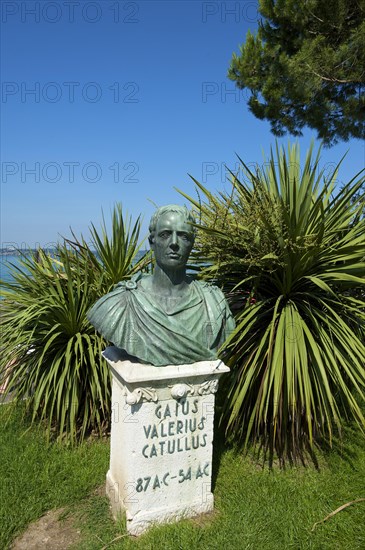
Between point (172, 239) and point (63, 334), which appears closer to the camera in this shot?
point (172, 239)

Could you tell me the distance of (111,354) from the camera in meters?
2.40

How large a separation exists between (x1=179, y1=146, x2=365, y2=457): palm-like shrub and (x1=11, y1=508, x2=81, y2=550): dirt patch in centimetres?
124

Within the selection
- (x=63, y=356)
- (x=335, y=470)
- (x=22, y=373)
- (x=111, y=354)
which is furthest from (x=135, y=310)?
(x=335, y=470)

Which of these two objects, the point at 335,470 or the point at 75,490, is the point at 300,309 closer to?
the point at 335,470

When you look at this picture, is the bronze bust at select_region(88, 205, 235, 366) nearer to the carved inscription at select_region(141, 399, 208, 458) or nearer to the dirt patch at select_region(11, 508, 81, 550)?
the carved inscription at select_region(141, 399, 208, 458)

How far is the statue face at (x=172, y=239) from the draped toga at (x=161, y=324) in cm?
26

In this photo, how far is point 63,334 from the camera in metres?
3.27

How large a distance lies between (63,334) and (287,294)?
76.8 inches

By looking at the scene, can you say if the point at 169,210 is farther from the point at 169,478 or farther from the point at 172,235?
the point at 169,478

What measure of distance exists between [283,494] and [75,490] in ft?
4.70

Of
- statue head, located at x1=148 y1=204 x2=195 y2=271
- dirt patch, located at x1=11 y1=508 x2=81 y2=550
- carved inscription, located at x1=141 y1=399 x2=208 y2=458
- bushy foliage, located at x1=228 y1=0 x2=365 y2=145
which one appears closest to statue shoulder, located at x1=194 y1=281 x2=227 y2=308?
statue head, located at x1=148 y1=204 x2=195 y2=271

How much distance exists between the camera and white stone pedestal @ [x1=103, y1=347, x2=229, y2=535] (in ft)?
7.00

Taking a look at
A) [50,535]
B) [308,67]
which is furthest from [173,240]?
[308,67]

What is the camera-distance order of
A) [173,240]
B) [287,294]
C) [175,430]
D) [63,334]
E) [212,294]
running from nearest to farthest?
[173,240] → [175,430] → [212,294] → [287,294] → [63,334]
